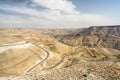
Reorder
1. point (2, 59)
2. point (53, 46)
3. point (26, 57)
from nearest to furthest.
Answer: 1. point (2, 59)
2. point (26, 57)
3. point (53, 46)

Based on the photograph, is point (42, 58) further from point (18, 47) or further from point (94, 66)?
point (94, 66)

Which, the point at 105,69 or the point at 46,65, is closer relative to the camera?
the point at 105,69

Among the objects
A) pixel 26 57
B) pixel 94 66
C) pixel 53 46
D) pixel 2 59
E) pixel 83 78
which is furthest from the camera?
pixel 53 46

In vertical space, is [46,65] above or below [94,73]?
below

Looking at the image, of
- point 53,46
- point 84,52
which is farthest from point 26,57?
point 84,52

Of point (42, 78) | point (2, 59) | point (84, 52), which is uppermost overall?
point (42, 78)

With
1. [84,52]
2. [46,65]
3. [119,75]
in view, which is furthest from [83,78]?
[84,52]

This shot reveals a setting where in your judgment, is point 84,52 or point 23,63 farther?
point 84,52

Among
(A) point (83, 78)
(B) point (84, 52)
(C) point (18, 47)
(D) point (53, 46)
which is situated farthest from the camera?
(B) point (84, 52)

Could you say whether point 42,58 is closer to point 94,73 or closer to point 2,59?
point 2,59
